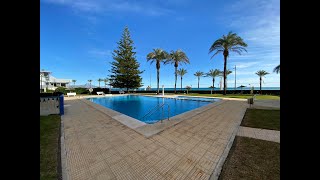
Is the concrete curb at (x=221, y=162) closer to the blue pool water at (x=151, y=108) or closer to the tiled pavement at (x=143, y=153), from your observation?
the tiled pavement at (x=143, y=153)

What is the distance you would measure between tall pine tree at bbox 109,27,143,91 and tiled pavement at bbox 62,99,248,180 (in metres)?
32.2

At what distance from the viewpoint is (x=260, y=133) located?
229 inches

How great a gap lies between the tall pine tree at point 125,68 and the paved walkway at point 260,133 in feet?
110

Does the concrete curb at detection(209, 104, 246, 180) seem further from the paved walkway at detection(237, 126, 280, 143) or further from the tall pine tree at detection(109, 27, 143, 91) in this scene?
the tall pine tree at detection(109, 27, 143, 91)

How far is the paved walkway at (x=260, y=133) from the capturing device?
529 centimetres

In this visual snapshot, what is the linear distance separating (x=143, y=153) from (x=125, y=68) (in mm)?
35310

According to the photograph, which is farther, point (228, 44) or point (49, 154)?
A: point (228, 44)

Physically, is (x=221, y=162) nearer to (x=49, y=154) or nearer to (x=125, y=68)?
(x=49, y=154)

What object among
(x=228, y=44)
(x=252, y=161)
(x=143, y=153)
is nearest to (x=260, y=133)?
(x=252, y=161)

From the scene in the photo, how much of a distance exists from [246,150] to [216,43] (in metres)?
24.3

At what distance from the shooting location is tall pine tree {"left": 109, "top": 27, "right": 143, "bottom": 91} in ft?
124

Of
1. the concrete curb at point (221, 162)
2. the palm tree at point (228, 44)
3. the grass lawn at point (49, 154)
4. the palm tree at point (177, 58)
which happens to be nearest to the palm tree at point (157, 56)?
the palm tree at point (177, 58)
